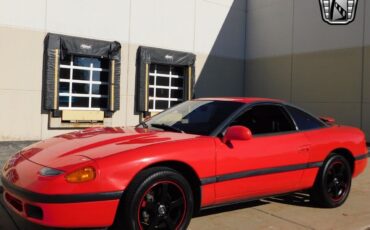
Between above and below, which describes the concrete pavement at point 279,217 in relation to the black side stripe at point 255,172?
below

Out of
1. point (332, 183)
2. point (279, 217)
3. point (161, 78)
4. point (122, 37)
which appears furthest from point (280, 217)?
point (161, 78)

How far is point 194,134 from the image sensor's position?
4.50m

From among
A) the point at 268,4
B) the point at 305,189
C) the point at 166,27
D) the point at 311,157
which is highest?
the point at 268,4

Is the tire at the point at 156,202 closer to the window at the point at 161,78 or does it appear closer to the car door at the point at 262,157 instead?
the car door at the point at 262,157

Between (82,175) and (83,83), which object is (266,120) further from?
(83,83)

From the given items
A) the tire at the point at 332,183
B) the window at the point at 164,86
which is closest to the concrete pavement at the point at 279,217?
the tire at the point at 332,183

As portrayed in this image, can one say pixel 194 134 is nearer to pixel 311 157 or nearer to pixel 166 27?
pixel 311 157

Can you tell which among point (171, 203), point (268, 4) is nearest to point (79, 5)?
point (268, 4)

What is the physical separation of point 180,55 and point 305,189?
1069 centimetres

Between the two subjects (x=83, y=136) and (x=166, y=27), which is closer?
(x=83, y=136)

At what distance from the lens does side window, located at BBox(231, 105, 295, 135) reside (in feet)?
16.0

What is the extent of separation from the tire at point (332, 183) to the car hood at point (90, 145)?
6.47 feet

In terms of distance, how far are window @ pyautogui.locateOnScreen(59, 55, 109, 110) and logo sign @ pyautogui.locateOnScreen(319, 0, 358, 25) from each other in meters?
7.63

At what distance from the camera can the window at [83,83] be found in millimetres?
13234
